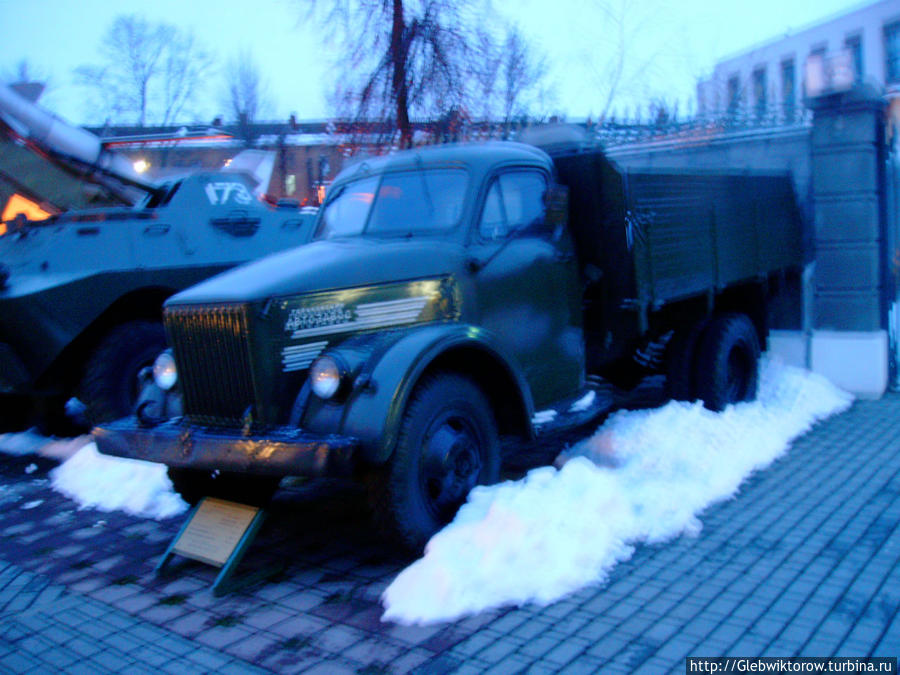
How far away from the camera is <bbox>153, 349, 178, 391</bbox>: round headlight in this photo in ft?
14.3

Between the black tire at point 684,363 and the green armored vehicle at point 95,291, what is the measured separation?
10.1 feet

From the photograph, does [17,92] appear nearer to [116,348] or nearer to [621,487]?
[116,348]

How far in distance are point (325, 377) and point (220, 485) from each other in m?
1.48

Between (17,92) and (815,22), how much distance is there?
3344 cm

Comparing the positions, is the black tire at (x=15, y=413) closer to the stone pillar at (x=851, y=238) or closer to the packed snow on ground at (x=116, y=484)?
the packed snow on ground at (x=116, y=484)

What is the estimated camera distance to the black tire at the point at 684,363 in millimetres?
6344

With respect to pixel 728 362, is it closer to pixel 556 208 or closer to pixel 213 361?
pixel 556 208

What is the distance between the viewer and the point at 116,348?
655cm

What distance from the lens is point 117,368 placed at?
21.5 feet

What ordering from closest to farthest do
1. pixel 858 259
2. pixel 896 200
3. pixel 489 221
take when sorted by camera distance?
pixel 489 221
pixel 858 259
pixel 896 200

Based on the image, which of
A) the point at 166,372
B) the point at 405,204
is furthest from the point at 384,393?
the point at 405,204

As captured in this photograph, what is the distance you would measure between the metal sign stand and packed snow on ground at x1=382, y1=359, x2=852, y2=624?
0.80 m

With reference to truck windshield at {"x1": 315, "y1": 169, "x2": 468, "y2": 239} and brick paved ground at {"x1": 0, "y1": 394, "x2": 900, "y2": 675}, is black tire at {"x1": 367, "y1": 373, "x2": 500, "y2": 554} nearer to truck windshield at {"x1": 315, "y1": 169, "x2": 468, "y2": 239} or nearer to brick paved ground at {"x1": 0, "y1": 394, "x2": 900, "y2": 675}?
brick paved ground at {"x1": 0, "y1": 394, "x2": 900, "y2": 675}

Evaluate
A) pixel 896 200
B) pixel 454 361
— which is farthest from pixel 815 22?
pixel 454 361
